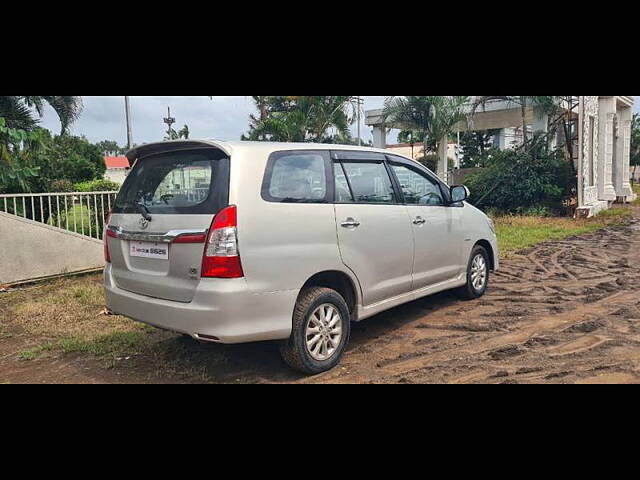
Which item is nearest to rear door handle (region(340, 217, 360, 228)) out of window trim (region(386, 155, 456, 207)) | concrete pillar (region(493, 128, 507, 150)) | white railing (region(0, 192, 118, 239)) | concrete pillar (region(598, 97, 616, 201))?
window trim (region(386, 155, 456, 207))

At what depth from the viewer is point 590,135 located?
15.9 meters

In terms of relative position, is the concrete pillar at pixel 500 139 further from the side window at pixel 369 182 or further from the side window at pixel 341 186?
the side window at pixel 341 186

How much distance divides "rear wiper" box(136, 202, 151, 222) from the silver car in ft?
0.03

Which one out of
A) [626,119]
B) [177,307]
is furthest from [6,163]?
[626,119]

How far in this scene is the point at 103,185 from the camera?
1050 cm

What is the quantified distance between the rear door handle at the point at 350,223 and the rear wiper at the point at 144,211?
1501mm

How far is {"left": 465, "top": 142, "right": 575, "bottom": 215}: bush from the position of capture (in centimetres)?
1509

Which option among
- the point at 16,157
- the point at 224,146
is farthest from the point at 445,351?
the point at 16,157

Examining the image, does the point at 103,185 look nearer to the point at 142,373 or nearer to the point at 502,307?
the point at 142,373

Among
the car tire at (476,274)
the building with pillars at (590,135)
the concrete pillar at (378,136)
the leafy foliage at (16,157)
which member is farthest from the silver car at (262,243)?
the concrete pillar at (378,136)

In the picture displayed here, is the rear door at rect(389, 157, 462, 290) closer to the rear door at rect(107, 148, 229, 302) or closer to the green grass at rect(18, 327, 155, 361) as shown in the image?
the rear door at rect(107, 148, 229, 302)

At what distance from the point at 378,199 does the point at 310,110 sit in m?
15.0

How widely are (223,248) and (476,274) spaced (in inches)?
145

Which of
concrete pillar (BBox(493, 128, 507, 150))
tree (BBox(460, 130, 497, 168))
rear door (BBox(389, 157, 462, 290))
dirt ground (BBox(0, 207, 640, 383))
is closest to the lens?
dirt ground (BBox(0, 207, 640, 383))
